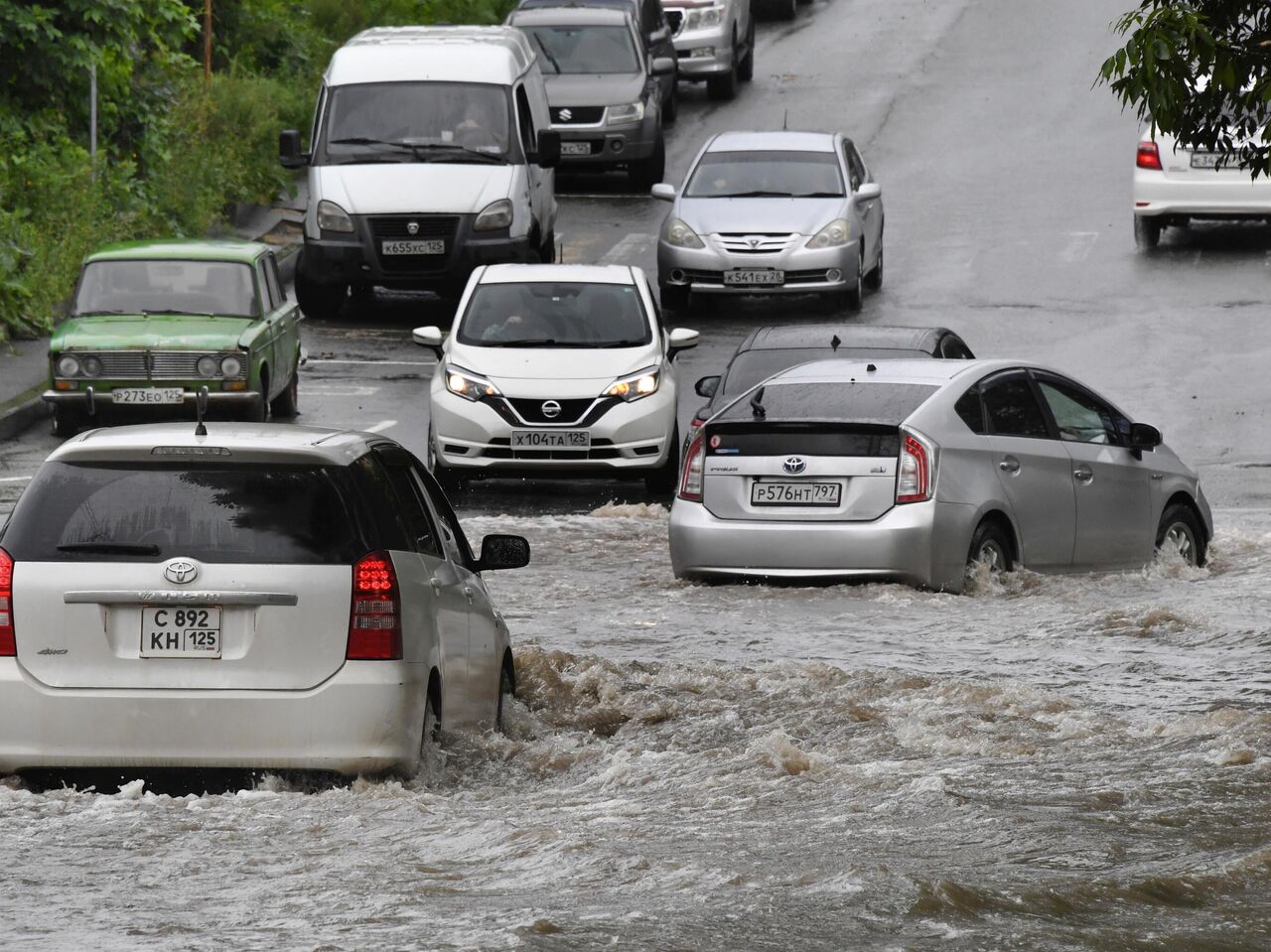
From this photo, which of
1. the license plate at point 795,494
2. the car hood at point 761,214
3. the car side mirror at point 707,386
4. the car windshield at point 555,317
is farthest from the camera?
the car hood at point 761,214

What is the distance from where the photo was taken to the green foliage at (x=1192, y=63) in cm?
935

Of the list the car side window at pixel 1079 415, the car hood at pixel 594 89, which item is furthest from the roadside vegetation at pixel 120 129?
the car side window at pixel 1079 415

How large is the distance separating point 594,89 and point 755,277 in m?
→ 7.73

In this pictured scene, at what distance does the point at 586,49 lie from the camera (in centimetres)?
3253

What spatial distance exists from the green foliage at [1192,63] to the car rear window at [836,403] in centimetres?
230

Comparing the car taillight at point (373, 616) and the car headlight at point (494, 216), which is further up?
the car taillight at point (373, 616)

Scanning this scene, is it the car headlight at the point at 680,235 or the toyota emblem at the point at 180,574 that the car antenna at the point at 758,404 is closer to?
the toyota emblem at the point at 180,574

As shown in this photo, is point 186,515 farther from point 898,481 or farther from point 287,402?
point 287,402

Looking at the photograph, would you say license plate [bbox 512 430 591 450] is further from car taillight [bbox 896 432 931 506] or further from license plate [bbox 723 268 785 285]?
license plate [bbox 723 268 785 285]

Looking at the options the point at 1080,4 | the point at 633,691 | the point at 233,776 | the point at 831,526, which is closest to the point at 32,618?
the point at 233,776

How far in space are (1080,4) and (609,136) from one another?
17.8 meters

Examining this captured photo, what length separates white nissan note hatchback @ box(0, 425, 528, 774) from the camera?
290 inches

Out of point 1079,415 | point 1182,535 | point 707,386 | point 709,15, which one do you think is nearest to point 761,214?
point 707,386

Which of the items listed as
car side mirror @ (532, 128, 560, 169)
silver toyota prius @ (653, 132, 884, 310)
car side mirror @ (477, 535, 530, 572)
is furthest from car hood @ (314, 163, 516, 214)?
car side mirror @ (477, 535, 530, 572)
